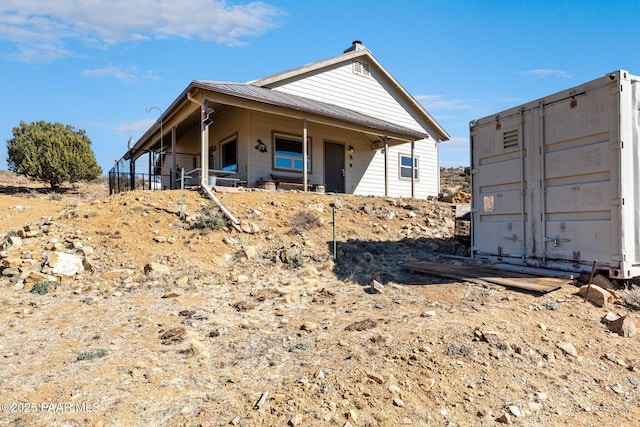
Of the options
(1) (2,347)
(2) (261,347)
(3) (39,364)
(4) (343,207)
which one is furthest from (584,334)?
(4) (343,207)

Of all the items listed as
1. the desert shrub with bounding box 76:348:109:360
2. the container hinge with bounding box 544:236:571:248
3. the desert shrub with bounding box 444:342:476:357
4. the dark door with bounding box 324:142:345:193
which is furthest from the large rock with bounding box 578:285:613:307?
the dark door with bounding box 324:142:345:193

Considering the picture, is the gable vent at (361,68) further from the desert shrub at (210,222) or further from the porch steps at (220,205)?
the desert shrub at (210,222)

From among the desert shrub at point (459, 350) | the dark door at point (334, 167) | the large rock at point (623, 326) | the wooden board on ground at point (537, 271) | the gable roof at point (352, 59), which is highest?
the gable roof at point (352, 59)

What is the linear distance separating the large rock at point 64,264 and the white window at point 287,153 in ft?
29.2

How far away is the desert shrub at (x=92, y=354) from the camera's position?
401cm

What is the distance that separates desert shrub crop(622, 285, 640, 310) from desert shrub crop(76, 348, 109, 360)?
6.05m

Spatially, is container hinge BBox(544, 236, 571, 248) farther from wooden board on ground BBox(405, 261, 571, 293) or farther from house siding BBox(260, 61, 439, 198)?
house siding BBox(260, 61, 439, 198)

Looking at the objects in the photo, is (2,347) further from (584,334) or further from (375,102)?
(375,102)

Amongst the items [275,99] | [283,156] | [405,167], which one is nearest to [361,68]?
[405,167]

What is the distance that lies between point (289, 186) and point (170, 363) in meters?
11.5

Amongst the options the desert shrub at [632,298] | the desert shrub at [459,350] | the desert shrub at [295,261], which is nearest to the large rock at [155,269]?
the desert shrub at [295,261]

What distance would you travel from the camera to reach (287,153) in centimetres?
1569

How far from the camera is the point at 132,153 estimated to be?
21500 mm

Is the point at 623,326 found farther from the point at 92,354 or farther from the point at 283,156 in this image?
the point at 283,156
